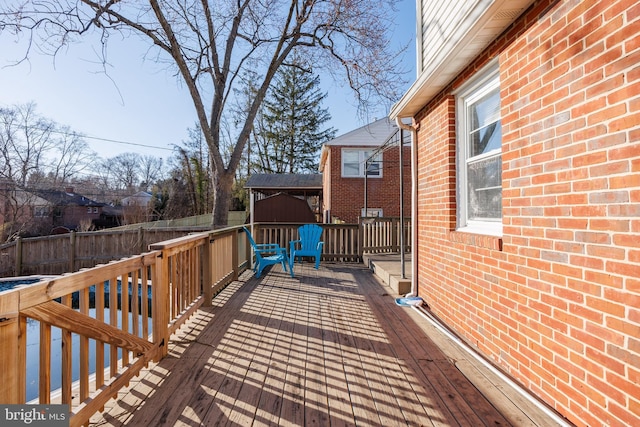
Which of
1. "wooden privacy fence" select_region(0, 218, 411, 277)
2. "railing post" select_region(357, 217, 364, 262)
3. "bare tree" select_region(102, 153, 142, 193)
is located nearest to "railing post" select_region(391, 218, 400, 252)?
"railing post" select_region(357, 217, 364, 262)

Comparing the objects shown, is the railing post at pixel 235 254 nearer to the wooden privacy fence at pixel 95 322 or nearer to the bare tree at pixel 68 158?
the wooden privacy fence at pixel 95 322

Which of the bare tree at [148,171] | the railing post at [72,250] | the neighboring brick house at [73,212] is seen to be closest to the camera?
the railing post at [72,250]

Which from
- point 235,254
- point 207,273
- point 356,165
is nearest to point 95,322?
point 207,273

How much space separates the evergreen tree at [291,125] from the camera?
25.5 m

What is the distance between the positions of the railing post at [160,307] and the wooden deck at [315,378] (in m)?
0.15

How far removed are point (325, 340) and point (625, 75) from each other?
2702 mm

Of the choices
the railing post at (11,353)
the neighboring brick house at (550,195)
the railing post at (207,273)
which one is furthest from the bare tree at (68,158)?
the neighboring brick house at (550,195)

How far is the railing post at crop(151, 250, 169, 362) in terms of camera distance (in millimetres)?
2549

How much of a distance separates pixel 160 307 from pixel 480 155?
299 centimetres

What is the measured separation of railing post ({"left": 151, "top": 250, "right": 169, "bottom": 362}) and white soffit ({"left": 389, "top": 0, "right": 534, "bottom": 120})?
2.86 m

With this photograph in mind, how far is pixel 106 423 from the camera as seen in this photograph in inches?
69.9

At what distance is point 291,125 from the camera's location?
25469 mm

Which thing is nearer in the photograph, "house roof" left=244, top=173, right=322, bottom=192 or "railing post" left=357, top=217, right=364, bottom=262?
"railing post" left=357, top=217, right=364, bottom=262

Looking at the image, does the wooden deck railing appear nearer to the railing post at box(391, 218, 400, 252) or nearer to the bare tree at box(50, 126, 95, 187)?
the railing post at box(391, 218, 400, 252)
